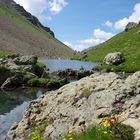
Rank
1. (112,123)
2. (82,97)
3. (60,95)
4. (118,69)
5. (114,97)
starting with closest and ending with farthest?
(112,123)
(114,97)
(82,97)
(60,95)
(118,69)

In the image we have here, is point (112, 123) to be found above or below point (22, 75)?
below

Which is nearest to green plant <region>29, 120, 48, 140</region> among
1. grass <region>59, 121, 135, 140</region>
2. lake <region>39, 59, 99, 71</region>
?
grass <region>59, 121, 135, 140</region>

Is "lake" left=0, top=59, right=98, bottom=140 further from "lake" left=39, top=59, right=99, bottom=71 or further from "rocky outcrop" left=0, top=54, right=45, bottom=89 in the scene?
"lake" left=39, top=59, right=99, bottom=71

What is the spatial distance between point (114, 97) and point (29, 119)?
6.26 m

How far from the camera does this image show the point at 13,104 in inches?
1853

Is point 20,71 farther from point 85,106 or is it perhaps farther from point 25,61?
point 85,106

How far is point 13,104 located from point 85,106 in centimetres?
2816

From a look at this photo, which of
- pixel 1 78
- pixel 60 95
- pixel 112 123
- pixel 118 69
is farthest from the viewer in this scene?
pixel 118 69

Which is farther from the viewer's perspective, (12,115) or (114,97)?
(12,115)

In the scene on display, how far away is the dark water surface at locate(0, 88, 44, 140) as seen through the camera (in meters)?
36.1

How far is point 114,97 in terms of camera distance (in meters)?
19.2

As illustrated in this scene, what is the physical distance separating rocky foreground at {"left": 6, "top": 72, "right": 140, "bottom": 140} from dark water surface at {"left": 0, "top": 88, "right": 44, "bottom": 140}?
789 centimetres

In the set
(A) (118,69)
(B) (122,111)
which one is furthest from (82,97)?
(A) (118,69)

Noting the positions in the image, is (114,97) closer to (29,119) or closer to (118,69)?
(29,119)
